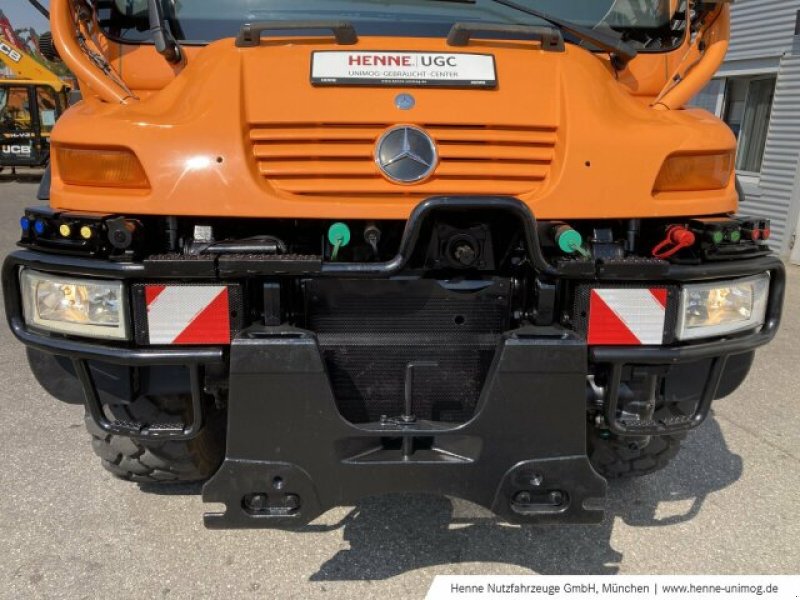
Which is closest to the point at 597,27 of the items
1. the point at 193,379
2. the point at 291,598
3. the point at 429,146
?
the point at 429,146

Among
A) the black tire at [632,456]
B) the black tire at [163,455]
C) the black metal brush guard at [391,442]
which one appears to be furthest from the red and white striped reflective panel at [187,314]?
→ the black tire at [632,456]

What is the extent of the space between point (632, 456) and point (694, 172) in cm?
137

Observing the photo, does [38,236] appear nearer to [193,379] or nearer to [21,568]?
[193,379]

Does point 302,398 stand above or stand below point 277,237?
below

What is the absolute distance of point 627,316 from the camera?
2.12m

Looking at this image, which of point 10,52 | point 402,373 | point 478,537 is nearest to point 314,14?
point 402,373

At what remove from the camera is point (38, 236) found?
209cm

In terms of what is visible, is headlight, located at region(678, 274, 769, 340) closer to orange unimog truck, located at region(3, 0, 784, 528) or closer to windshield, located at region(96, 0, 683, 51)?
orange unimog truck, located at region(3, 0, 784, 528)

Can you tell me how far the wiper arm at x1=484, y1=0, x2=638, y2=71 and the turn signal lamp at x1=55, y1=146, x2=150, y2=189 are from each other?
1535 mm

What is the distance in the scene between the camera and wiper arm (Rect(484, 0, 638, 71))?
2.55m

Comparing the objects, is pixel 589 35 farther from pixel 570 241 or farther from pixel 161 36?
pixel 161 36

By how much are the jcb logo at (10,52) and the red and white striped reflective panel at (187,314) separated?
1897cm

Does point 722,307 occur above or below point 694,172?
below

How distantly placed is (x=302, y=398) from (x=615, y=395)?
3.41 feet
